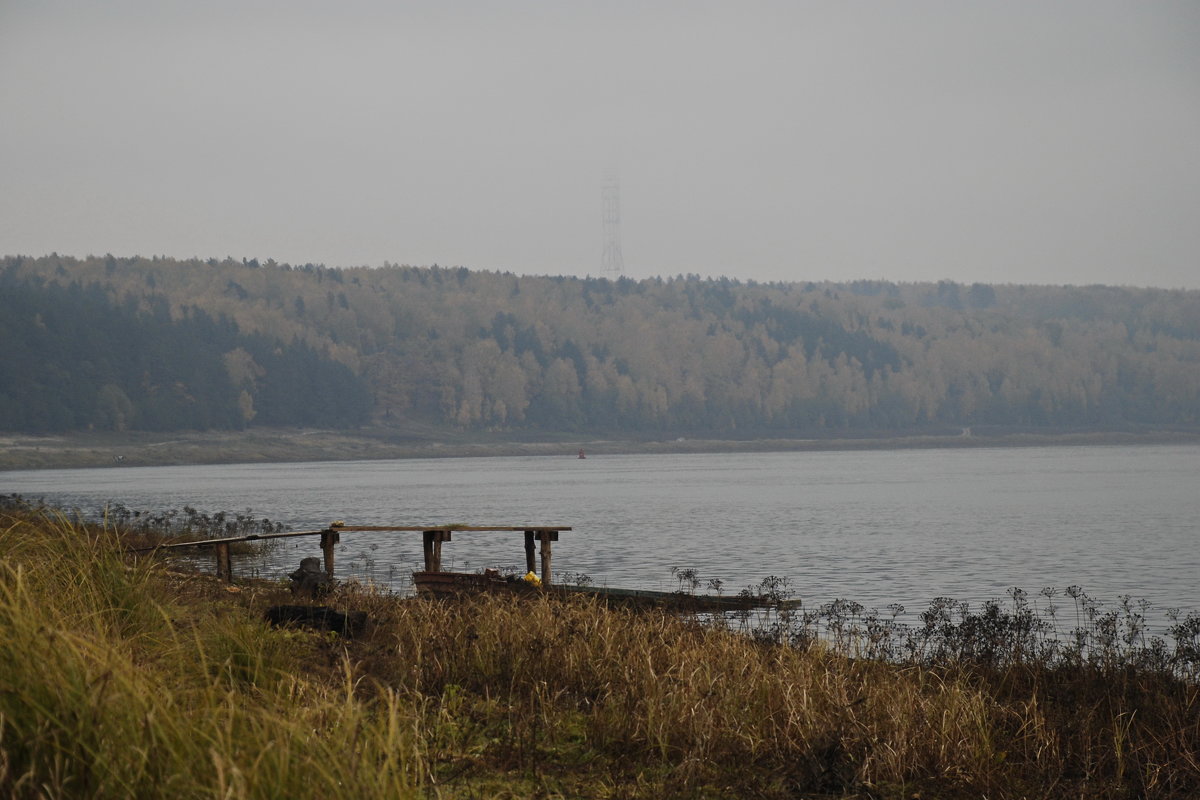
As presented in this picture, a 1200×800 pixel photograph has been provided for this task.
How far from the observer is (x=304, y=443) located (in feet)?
563

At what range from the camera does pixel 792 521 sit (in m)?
57.8

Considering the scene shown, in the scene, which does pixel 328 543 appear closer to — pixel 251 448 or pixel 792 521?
pixel 792 521

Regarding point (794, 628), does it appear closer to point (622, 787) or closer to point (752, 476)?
point (622, 787)

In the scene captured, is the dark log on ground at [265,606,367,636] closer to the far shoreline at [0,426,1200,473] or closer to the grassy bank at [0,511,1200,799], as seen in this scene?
the grassy bank at [0,511,1200,799]

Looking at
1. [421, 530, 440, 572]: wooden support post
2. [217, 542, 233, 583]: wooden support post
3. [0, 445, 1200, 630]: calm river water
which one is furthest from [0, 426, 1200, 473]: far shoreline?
[421, 530, 440, 572]: wooden support post

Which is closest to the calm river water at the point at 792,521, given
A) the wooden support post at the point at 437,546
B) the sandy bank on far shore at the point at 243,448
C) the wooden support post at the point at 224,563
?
the wooden support post at the point at 437,546

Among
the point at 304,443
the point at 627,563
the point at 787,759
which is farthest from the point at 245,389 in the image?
the point at 787,759

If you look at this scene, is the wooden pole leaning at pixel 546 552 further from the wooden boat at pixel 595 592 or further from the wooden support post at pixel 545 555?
the wooden boat at pixel 595 592

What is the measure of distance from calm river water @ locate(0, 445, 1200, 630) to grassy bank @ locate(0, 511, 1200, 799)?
54.4ft

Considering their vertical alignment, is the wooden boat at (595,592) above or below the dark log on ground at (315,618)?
below

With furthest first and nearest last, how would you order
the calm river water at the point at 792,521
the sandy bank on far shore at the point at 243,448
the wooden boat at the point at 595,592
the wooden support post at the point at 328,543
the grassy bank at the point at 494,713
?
the sandy bank on far shore at the point at 243,448, the calm river water at the point at 792,521, the wooden support post at the point at 328,543, the wooden boat at the point at 595,592, the grassy bank at the point at 494,713

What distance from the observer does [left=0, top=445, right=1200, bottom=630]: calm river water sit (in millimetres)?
34812

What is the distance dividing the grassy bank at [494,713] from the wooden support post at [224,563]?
23.9 feet

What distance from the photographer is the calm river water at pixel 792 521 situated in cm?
3481
